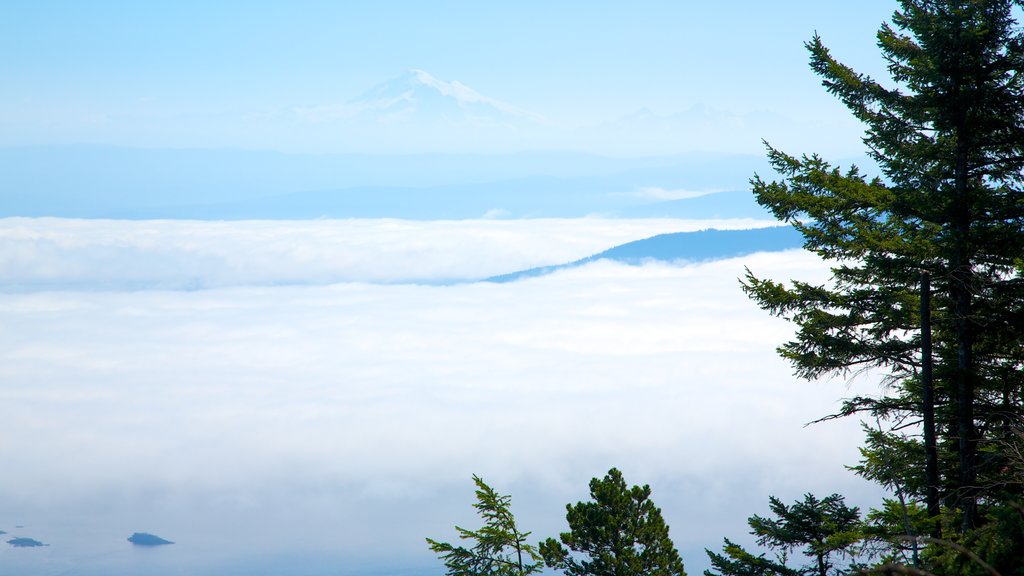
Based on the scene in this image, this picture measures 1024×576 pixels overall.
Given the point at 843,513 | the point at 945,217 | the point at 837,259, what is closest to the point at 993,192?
the point at 945,217

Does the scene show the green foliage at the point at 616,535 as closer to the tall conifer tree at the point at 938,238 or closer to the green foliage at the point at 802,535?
the green foliage at the point at 802,535

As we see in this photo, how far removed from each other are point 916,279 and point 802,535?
567 cm

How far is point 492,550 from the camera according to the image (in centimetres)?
2075

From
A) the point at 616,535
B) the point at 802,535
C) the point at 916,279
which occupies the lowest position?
the point at 802,535

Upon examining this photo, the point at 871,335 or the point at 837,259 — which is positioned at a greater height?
the point at 837,259

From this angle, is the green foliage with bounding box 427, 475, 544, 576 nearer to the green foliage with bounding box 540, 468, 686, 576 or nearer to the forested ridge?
the forested ridge

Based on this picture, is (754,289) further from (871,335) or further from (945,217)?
(945,217)

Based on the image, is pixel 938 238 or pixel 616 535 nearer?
pixel 938 238

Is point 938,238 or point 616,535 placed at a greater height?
point 938,238

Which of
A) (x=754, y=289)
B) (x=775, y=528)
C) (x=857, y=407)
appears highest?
(x=754, y=289)

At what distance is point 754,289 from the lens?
2203 cm

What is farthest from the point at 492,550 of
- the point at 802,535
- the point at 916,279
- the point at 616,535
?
the point at 916,279

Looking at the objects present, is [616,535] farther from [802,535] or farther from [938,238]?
[938,238]

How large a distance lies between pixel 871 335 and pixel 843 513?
4.02m
